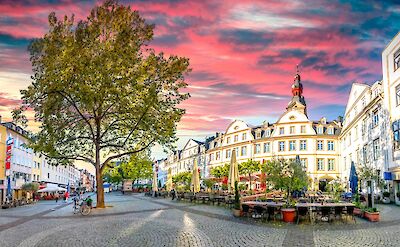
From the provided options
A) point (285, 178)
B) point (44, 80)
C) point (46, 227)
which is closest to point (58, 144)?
point (44, 80)

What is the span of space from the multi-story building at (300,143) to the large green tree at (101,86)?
31.4 meters

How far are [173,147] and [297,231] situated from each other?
58.8ft

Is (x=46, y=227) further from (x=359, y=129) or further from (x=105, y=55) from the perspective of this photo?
(x=359, y=129)

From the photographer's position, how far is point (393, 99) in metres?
31.7

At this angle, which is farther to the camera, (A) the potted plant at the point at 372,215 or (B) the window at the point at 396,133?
(B) the window at the point at 396,133

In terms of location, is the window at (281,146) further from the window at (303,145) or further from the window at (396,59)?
the window at (396,59)

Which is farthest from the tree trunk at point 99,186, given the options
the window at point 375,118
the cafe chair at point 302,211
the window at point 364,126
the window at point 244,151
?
the window at point 244,151

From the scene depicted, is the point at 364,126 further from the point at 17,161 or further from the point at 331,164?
the point at 17,161

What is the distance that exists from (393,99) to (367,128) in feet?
31.4

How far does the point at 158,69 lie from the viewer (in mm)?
29891

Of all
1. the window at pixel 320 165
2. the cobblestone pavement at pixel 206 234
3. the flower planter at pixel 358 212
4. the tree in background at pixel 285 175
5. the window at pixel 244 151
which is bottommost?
the cobblestone pavement at pixel 206 234

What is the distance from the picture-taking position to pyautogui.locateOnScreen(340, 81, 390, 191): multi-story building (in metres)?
34.7

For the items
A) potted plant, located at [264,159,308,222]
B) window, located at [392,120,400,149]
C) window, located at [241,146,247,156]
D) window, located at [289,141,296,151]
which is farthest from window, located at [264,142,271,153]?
potted plant, located at [264,159,308,222]

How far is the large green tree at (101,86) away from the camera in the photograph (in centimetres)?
2712
